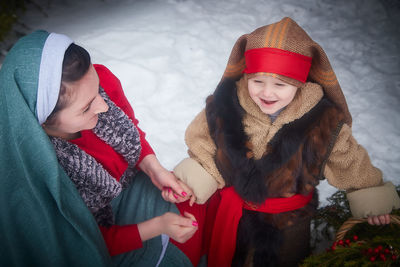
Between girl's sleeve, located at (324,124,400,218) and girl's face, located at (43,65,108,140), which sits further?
girl's sleeve, located at (324,124,400,218)

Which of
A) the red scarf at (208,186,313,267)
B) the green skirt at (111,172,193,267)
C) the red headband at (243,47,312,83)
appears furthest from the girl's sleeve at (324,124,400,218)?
the green skirt at (111,172,193,267)

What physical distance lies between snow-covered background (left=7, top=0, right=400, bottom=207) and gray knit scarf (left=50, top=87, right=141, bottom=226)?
91cm

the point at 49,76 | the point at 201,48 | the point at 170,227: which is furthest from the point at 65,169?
the point at 201,48

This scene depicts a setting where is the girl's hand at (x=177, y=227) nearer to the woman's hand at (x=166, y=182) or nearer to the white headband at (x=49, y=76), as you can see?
the woman's hand at (x=166, y=182)

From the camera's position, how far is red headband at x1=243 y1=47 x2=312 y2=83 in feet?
3.08

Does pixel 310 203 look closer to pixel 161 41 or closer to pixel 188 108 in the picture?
pixel 188 108

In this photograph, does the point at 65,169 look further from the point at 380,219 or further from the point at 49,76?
the point at 380,219

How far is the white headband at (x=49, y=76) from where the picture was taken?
749 mm

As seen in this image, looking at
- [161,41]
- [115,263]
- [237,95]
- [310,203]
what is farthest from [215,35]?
[115,263]

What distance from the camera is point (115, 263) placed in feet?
3.98

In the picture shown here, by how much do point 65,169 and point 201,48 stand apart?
2282 mm

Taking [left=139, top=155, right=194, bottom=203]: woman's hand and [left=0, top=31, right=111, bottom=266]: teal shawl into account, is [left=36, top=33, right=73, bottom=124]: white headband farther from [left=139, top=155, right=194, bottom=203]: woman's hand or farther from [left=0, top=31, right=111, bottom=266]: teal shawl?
[left=139, top=155, right=194, bottom=203]: woman's hand

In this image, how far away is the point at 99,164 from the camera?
3.56 ft

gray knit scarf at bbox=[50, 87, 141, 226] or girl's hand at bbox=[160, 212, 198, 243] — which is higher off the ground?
gray knit scarf at bbox=[50, 87, 141, 226]
